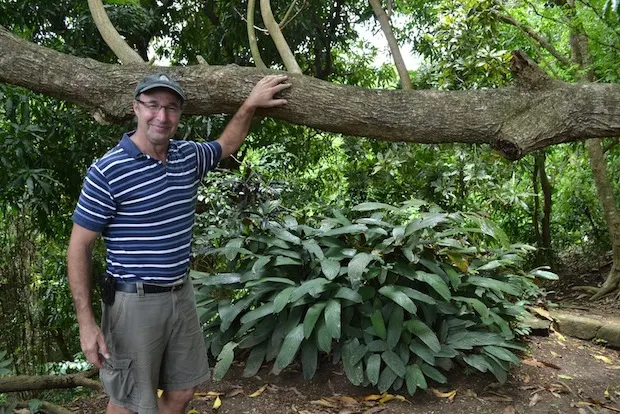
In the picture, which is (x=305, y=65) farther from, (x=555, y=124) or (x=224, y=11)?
(x=555, y=124)

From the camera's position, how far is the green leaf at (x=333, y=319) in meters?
3.36

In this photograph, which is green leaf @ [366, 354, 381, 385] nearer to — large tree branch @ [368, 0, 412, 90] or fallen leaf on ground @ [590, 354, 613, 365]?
large tree branch @ [368, 0, 412, 90]

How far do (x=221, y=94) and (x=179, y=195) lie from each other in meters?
0.66

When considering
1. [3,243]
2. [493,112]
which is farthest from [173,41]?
[493,112]

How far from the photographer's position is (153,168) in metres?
2.26

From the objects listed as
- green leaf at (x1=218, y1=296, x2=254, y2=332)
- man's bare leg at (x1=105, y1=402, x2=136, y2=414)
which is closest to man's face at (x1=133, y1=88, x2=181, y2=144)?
man's bare leg at (x1=105, y1=402, x2=136, y2=414)

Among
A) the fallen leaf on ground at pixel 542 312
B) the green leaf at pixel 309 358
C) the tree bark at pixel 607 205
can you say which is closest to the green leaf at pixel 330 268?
the green leaf at pixel 309 358

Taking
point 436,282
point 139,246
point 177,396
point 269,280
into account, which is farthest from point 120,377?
point 436,282

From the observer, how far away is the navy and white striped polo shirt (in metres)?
2.16

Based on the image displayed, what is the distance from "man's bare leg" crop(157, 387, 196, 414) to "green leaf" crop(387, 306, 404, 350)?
1403mm

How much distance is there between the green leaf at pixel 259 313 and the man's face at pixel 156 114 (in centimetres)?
162

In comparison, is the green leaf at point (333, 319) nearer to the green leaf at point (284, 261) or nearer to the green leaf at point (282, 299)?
the green leaf at point (282, 299)

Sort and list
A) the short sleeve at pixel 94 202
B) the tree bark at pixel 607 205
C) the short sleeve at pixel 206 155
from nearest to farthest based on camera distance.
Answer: the short sleeve at pixel 94 202 < the short sleeve at pixel 206 155 < the tree bark at pixel 607 205

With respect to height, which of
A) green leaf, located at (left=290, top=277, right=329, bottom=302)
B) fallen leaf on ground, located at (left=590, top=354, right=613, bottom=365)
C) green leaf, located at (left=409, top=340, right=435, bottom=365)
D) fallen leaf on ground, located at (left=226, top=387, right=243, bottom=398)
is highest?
green leaf, located at (left=290, top=277, right=329, bottom=302)
